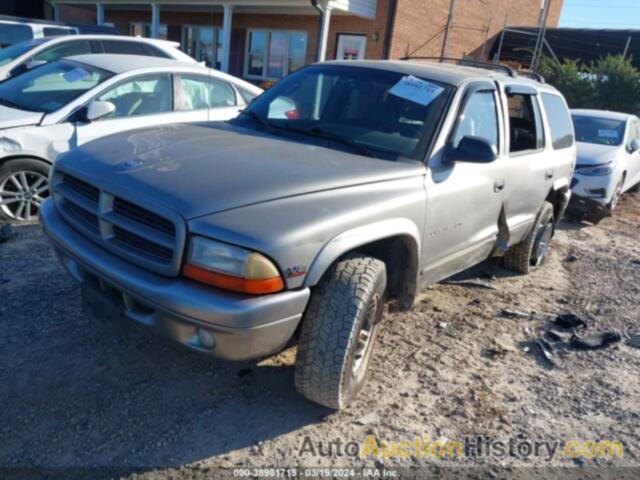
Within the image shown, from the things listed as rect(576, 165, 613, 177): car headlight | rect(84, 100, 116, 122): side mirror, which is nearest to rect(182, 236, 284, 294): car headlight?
rect(84, 100, 116, 122): side mirror

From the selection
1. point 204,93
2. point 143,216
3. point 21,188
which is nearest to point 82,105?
→ point 21,188

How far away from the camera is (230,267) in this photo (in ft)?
7.47

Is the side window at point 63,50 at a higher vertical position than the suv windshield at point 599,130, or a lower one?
higher

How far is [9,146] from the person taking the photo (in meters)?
4.71

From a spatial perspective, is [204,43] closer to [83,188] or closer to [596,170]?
[596,170]

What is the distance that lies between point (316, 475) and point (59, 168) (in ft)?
7.23

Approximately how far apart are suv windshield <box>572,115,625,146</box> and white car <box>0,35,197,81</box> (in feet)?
21.8

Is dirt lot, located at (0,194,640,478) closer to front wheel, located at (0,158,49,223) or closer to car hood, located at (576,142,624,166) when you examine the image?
front wheel, located at (0,158,49,223)

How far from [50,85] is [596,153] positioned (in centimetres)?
759

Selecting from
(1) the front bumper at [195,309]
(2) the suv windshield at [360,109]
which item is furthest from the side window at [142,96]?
(1) the front bumper at [195,309]

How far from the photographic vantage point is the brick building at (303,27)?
55.0ft

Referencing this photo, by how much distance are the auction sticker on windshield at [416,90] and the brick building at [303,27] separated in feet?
36.7

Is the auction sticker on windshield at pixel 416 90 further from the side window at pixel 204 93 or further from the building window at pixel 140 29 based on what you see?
the building window at pixel 140 29

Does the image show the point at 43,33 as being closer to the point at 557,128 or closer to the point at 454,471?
the point at 557,128
